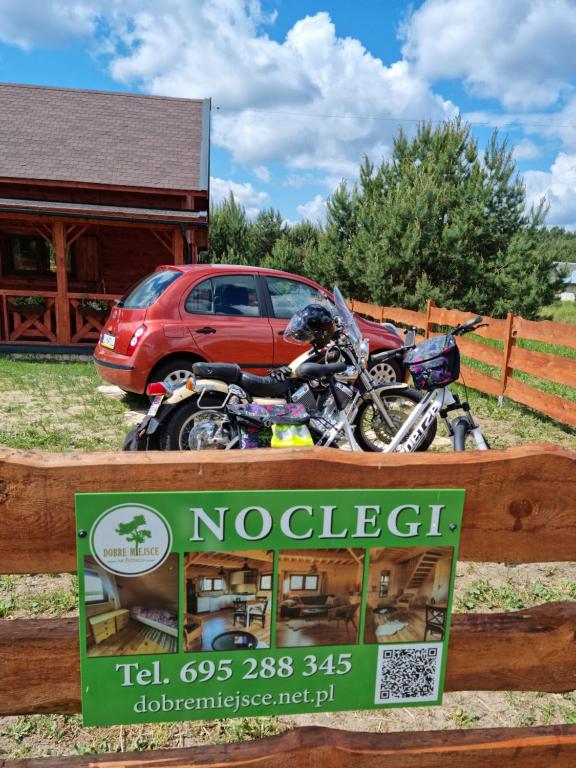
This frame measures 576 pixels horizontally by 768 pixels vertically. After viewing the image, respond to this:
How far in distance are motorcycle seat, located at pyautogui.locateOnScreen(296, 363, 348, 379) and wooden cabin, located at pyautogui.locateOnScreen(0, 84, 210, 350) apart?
7906 millimetres

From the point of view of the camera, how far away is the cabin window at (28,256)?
13508 mm

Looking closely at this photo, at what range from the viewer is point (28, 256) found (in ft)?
44.9

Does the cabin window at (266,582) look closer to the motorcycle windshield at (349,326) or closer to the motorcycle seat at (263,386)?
the motorcycle seat at (263,386)

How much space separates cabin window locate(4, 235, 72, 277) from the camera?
44.3 ft

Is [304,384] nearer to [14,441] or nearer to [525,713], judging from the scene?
[525,713]

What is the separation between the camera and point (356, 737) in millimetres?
1237

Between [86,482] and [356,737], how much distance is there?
0.80 metres

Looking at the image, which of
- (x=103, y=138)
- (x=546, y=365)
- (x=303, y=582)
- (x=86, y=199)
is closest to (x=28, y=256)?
(x=86, y=199)

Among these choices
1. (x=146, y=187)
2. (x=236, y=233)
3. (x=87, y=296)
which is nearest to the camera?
(x=87, y=296)

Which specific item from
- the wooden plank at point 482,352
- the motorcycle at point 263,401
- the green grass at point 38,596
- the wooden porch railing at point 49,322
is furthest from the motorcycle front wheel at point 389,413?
the wooden porch railing at point 49,322

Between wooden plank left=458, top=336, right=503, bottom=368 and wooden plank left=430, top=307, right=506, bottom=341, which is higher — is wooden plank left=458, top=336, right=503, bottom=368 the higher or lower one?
the lower one

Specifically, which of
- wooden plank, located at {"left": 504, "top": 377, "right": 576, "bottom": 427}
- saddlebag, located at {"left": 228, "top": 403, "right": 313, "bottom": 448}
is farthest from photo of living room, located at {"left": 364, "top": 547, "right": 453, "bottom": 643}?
wooden plank, located at {"left": 504, "top": 377, "right": 576, "bottom": 427}

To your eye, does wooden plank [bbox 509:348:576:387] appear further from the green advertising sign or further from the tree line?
the tree line

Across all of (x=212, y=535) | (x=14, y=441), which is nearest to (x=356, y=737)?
(x=212, y=535)
